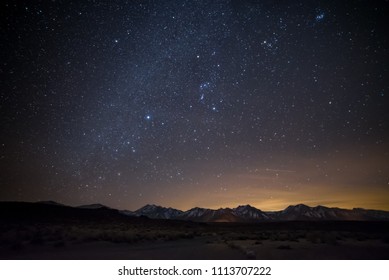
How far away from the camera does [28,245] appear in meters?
13.8

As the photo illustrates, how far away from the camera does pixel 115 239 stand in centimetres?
1622

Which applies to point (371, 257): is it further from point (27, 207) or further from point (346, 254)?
point (27, 207)
